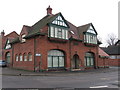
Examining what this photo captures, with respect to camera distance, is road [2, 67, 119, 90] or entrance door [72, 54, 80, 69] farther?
entrance door [72, 54, 80, 69]

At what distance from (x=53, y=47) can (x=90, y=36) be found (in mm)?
9772

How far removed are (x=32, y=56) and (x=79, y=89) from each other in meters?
13.2

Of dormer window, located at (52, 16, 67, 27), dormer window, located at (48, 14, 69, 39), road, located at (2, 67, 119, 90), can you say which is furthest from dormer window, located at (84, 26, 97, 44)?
road, located at (2, 67, 119, 90)

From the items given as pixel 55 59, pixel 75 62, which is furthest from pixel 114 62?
pixel 55 59

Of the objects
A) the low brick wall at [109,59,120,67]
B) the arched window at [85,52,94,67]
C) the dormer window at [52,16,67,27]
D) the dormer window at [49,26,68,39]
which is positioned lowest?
the low brick wall at [109,59,120,67]

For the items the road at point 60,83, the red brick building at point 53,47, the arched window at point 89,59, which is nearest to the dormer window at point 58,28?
the red brick building at point 53,47

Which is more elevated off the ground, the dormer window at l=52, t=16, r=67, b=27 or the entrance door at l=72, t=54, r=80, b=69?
the dormer window at l=52, t=16, r=67, b=27

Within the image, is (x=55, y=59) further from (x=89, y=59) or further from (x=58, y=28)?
(x=89, y=59)

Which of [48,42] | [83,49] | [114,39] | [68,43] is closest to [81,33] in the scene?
[83,49]

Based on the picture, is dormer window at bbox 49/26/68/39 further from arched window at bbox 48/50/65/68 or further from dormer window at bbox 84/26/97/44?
dormer window at bbox 84/26/97/44

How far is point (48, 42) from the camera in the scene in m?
20.3

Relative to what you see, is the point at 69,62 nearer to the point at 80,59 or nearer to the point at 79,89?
the point at 80,59

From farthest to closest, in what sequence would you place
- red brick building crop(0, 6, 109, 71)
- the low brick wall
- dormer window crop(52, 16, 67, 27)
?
1. the low brick wall
2. dormer window crop(52, 16, 67, 27)
3. red brick building crop(0, 6, 109, 71)

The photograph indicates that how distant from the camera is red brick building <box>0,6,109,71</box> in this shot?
19641 millimetres
